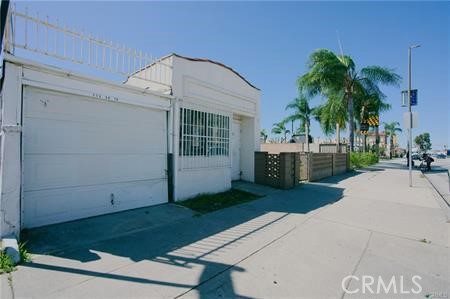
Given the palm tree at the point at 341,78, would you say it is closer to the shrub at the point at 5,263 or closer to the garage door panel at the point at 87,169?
the garage door panel at the point at 87,169

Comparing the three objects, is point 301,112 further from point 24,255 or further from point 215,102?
point 24,255

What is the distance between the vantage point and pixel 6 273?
3.10 meters

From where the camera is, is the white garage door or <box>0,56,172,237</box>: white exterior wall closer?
<box>0,56,172,237</box>: white exterior wall

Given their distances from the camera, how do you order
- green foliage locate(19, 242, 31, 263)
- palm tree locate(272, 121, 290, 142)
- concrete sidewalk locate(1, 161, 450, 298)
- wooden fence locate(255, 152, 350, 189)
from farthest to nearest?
palm tree locate(272, 121, 290, 142) → wooden fence locate(255, 152, 350, 189) → green foliage locate(19, 242, 31, 263) → concrete sidewalk locate(1, 161, 450, 298)

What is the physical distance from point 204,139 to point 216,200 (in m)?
1.90

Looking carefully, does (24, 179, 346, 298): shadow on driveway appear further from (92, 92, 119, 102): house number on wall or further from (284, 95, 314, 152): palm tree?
(284, 95, 314, 152): palm tree

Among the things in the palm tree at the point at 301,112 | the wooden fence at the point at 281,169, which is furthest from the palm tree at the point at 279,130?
the wooden fence at the point at 281,169

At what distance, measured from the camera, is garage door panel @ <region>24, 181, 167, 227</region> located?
4.50 meters

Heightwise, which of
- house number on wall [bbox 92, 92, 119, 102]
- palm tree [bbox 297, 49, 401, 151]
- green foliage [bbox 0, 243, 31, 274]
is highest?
palm tree [bbox 297, 49, 401, 151]

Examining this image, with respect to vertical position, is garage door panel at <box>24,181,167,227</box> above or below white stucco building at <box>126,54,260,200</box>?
below

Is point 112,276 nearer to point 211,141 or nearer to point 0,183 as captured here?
point 0,183

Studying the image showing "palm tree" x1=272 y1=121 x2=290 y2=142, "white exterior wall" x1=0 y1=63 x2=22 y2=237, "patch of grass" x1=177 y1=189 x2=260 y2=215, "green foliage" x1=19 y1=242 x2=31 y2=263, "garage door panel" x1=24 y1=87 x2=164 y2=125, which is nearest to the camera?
"green foliage" x1=19 y1=242 x2=31 y2=263

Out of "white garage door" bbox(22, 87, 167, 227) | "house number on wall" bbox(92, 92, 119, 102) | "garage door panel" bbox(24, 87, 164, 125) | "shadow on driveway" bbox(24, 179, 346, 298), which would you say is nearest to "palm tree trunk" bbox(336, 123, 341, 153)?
"shadow on driveway" bbox(24, 179, 346, 298)

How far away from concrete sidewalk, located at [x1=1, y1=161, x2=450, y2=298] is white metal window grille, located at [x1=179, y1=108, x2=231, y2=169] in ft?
6.35
